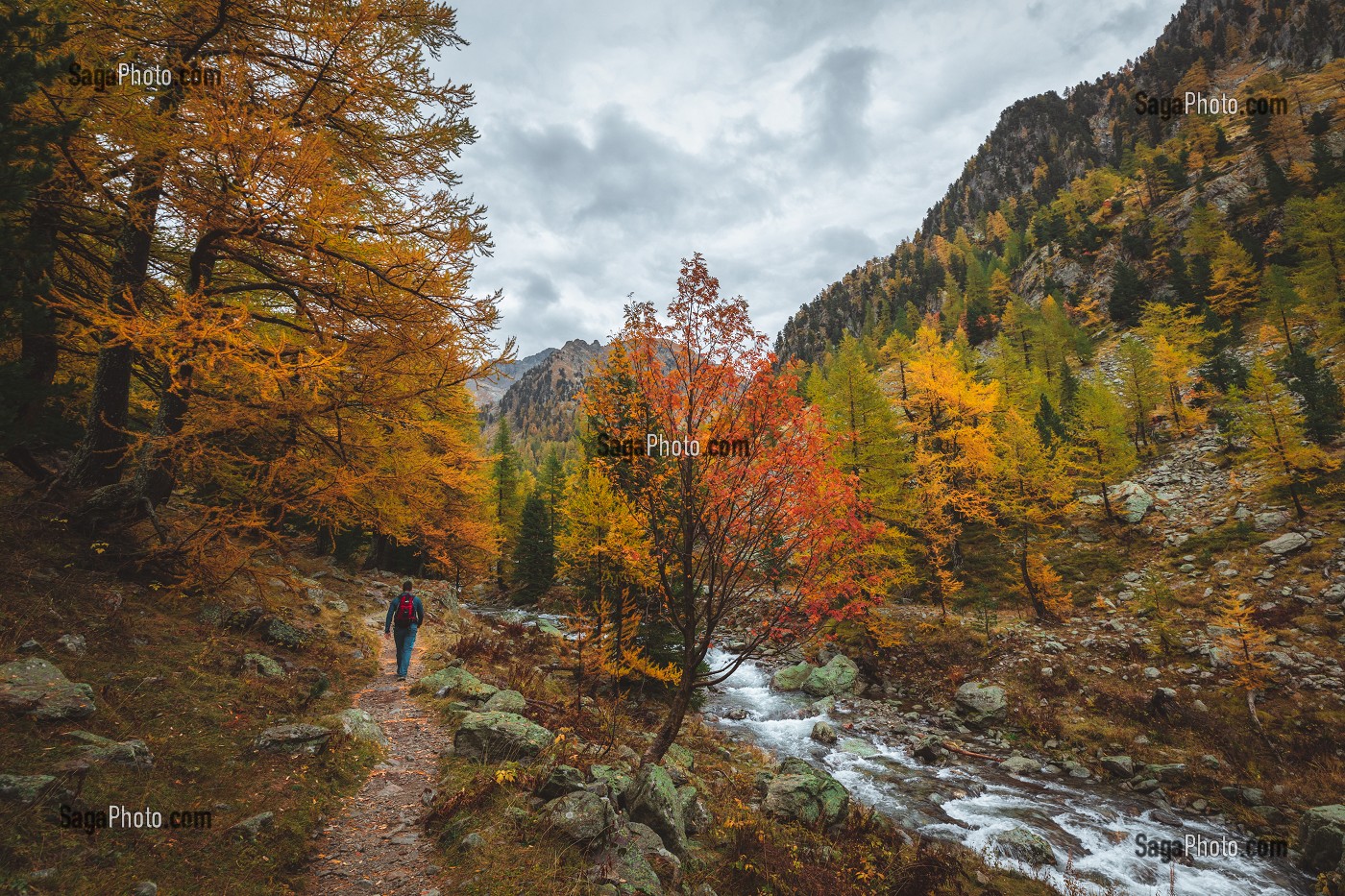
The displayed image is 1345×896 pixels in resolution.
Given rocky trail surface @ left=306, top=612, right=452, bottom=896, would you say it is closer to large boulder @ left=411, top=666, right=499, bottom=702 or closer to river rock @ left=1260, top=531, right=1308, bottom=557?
large boulder @ left=411, top=666, right=499, bottom=702

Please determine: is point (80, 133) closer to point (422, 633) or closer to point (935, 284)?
point (422, 633)

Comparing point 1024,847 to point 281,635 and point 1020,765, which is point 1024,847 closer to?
point 1020,765

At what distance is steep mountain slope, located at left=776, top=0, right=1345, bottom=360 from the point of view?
60.9 m

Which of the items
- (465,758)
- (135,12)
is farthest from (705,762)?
(135,12)

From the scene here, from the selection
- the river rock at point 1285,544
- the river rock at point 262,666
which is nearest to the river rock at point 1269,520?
the river rock at point 1285,544

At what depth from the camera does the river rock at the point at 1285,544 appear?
1703 centimetres

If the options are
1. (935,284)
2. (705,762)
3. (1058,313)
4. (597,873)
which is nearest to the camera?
(597,873)

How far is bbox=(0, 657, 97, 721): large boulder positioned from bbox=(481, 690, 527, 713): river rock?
4.94 metres

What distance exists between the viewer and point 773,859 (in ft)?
21.0

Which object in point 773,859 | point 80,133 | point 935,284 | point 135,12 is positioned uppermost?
point 935,284

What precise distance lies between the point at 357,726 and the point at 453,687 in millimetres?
2947

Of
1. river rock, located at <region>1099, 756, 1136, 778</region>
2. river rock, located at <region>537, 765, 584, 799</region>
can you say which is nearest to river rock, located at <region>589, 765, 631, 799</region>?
river rock, located at <region>537, 765, 584, 799</region>

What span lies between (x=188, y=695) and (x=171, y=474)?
109 inches

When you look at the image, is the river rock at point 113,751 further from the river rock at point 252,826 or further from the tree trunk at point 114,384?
the tree trunk at point 114,384
